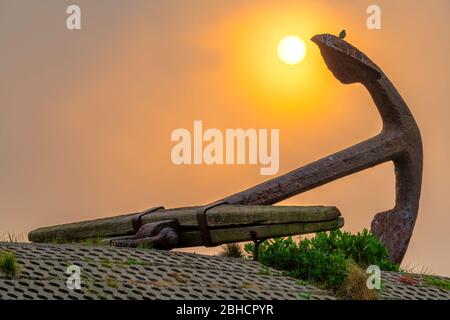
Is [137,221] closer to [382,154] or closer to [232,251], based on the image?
[232,251]

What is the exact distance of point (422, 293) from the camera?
44.0ft

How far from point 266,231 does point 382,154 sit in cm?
232

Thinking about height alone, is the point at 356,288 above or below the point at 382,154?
below

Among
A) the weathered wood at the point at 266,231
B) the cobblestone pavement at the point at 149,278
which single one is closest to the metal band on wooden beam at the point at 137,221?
the weathered wood at the point at 266,231

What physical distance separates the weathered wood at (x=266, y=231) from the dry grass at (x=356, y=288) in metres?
0.96

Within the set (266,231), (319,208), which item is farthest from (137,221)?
(319,208)

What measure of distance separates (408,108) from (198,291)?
516 centimetres

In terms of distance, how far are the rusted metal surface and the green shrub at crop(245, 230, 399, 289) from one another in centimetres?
49

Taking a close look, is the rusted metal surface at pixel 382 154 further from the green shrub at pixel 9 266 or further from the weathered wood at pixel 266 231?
the green shrub at pixel 9 266

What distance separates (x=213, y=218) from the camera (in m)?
14.0

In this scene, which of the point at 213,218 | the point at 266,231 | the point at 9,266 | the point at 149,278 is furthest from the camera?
the point at 213,218
